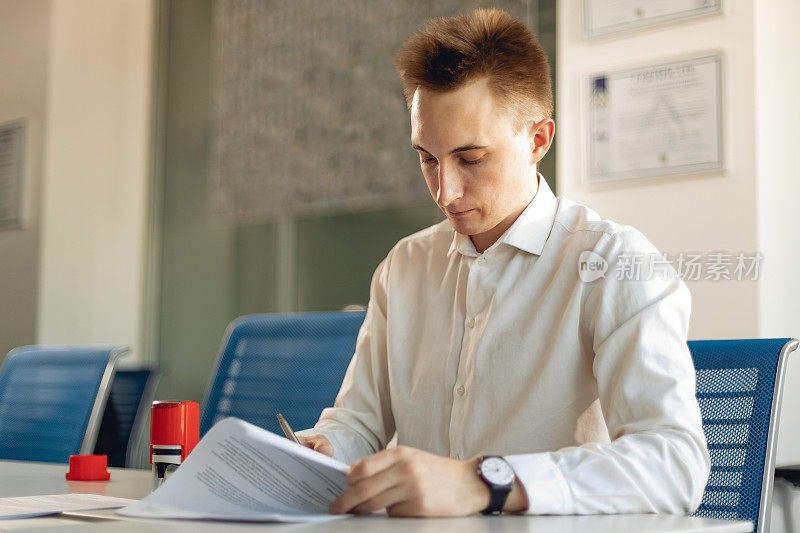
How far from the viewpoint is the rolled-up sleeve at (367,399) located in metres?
1.47

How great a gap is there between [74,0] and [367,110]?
5.29ft

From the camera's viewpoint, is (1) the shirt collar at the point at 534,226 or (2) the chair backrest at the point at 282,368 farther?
(2) the chair backrest at the point at 282,368

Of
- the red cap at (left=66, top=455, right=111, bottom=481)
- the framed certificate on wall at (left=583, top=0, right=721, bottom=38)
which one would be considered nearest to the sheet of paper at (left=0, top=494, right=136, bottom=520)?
the red cap at (left=66, top=455, right=111, bottom=481)

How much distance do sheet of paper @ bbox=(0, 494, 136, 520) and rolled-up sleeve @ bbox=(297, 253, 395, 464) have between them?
0.39 meters

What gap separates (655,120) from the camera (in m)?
2.52

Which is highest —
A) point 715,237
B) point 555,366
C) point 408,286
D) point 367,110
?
point 367,110

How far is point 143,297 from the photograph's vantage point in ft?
14.9

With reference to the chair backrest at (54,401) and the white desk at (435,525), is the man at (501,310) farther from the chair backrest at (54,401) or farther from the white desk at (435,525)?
the chair backrest at (54,401)

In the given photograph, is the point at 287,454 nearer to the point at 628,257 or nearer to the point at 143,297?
the point at 628,257

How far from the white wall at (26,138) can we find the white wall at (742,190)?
9.18 feet

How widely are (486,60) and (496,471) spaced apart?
659 mm

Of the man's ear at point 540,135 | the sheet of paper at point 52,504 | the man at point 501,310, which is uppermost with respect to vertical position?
the man's ear at point 540,135

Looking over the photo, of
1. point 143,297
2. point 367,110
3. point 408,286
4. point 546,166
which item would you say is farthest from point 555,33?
point 143,297

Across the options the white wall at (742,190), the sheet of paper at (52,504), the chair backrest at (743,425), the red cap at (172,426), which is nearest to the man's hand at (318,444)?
the red cap at (172,426)
